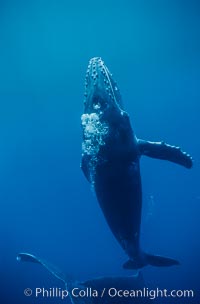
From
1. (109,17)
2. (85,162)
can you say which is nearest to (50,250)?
(109,17)

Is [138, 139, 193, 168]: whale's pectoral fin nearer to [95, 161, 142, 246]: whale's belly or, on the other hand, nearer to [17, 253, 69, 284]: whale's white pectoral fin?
[95, 161, 142, 246]: whale's belly

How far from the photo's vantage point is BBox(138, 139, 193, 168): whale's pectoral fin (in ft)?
24.7

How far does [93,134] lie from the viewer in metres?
7.26

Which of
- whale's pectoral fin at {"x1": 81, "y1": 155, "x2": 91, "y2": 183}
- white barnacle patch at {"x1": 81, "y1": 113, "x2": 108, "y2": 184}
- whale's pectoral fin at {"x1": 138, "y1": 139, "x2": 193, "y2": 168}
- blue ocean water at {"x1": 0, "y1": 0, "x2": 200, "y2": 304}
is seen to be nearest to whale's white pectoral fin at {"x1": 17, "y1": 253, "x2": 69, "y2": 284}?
whale's pectoral fin at {"x1": 81, "y1": 155, "x2": 91, "y2": 183}

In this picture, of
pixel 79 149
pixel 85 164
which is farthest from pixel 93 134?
pixel 79 149

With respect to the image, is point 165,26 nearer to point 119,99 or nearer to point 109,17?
point 109,17

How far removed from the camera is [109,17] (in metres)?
19.0

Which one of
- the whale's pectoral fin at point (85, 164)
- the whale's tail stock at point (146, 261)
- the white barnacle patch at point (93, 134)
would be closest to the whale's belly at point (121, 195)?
the whale's pectoral fin at point (85, 164)

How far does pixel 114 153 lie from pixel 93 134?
588 millimetres

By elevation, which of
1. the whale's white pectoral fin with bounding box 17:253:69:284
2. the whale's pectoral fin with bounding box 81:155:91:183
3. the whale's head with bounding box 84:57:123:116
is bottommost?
Answer: the whale's white pectoral fin with bounding box 17:253:69:284

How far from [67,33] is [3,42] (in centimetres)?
671

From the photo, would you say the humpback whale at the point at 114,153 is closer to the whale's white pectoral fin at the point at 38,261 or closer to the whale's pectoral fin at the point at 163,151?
the whale's pectoral fin at the point at 163,151

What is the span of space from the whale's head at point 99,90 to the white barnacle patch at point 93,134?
15cm

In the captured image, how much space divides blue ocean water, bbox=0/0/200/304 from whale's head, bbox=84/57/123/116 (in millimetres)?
13014
